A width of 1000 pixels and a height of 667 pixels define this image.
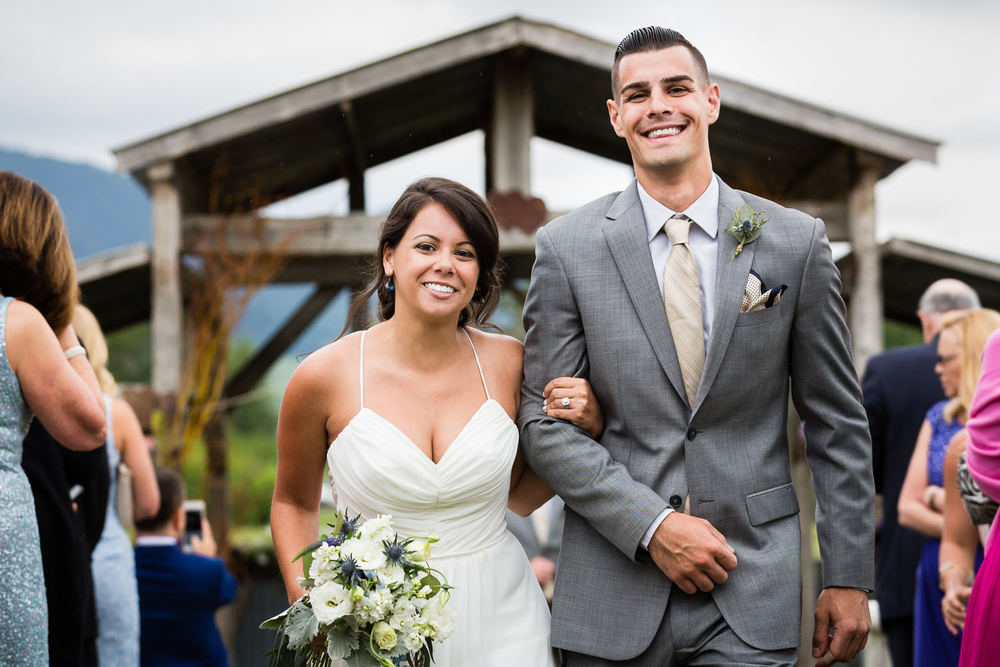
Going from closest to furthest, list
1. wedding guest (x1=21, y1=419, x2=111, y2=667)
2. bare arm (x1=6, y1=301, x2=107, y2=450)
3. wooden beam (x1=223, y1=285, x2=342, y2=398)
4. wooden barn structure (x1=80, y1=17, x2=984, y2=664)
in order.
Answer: bare arm (x1=6, y1=301, x2=107, y2=450)
wedding guest (x1=21, y1=419, x2=111, y2=667)
wooden barn structure (x1=80, y1=17, x2=984, y2=664)
wooden beam (x1=223, y1=285, x2=342, y2=398)

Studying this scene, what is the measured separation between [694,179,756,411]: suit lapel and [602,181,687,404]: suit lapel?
80 millimetres

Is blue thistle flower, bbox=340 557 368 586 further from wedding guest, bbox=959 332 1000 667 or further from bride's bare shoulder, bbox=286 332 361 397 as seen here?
wedding guest, bbox=959 332 1000 667

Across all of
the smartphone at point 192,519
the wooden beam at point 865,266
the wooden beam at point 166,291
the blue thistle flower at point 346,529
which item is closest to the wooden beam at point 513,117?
the wooden beam at point 166,291

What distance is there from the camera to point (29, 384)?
324 centimetres

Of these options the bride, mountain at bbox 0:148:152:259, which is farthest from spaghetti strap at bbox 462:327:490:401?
mountain at bbox 0:148:152:259

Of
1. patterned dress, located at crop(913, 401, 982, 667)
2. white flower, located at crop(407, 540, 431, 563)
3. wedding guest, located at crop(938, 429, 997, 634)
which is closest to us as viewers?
white flower, located at crop(407, 540, 431, 563)

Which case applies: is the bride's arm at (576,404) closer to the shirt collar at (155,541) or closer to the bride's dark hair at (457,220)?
the bride's dark hair at (457,220)

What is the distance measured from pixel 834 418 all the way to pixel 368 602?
4.31ft

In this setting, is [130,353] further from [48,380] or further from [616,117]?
[616,117]

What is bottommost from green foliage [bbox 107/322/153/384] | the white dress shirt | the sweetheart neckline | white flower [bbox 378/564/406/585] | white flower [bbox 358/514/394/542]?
white flower [bbox 378/564/406/585]

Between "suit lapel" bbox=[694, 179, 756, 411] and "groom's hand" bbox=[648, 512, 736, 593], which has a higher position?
"suit lapel" bbox=[694, 179, 756, 411]

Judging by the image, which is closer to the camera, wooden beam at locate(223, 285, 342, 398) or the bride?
the bride

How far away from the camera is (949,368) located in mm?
4711

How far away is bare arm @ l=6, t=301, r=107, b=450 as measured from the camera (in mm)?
3223
